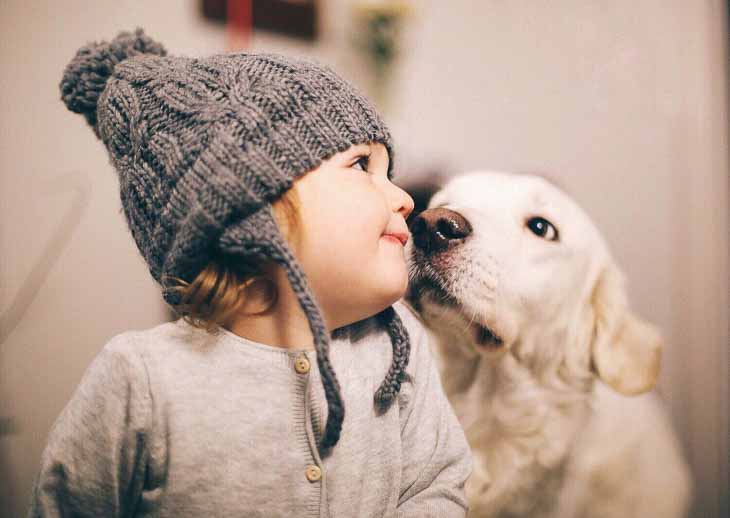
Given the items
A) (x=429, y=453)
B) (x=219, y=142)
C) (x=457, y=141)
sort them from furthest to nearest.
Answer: (x=457, y=141)
(x=429, y=453)
(x=219, y=142)

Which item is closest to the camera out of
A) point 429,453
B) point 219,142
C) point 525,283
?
point 219,142

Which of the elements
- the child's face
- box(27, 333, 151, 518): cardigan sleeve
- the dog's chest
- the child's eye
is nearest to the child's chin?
the child's face

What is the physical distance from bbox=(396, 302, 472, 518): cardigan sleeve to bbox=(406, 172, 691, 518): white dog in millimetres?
102

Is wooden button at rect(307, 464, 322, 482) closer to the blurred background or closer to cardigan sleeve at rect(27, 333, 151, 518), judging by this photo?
cardigan sleeve at rect(27, 333, 151, 518)

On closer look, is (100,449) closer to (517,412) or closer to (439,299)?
(439,299)

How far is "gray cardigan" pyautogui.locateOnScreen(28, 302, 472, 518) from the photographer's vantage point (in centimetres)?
42

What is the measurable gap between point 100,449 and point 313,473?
19cm

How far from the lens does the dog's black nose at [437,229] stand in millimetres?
579

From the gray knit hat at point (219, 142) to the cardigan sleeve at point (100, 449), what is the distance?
88 millimetres

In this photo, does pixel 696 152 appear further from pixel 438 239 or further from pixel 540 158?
pixel 438 239

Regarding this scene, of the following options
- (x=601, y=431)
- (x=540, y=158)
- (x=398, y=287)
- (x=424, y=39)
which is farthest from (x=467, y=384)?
(x=424, y=39)

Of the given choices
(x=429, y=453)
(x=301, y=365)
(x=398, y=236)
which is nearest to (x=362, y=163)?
(x=398, y=236)

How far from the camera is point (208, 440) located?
0.43m

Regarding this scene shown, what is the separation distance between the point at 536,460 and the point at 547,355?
152mm
